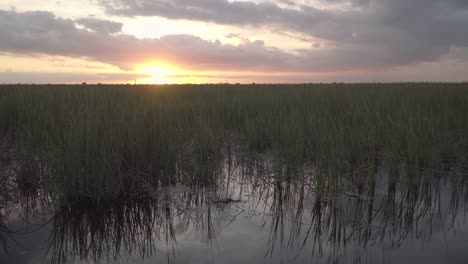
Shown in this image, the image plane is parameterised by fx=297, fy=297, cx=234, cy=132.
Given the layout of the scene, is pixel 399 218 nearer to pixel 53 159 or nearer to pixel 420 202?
pixel 420 202

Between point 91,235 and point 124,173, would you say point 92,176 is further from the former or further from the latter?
point 91,235

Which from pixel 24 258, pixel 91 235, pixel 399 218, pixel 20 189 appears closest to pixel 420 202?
pixel 399 218

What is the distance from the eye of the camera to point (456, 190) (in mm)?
3346

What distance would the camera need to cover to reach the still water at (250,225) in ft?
7.07

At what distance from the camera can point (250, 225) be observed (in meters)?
2.61

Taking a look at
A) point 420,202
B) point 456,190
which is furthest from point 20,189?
point 456,190

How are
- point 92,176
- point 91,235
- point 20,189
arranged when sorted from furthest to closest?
point 20,189
point 92,176
point 91,235

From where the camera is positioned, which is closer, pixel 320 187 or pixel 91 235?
pixel 91 235

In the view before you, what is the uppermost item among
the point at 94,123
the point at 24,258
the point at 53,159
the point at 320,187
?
the point at 94,123

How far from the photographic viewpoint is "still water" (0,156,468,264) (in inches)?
84.9

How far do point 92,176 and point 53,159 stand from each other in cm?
44

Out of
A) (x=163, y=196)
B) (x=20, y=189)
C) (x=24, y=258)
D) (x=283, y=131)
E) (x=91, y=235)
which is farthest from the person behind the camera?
(x=283, y=131)

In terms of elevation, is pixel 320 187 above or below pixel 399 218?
above

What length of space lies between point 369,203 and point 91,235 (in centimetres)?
259
